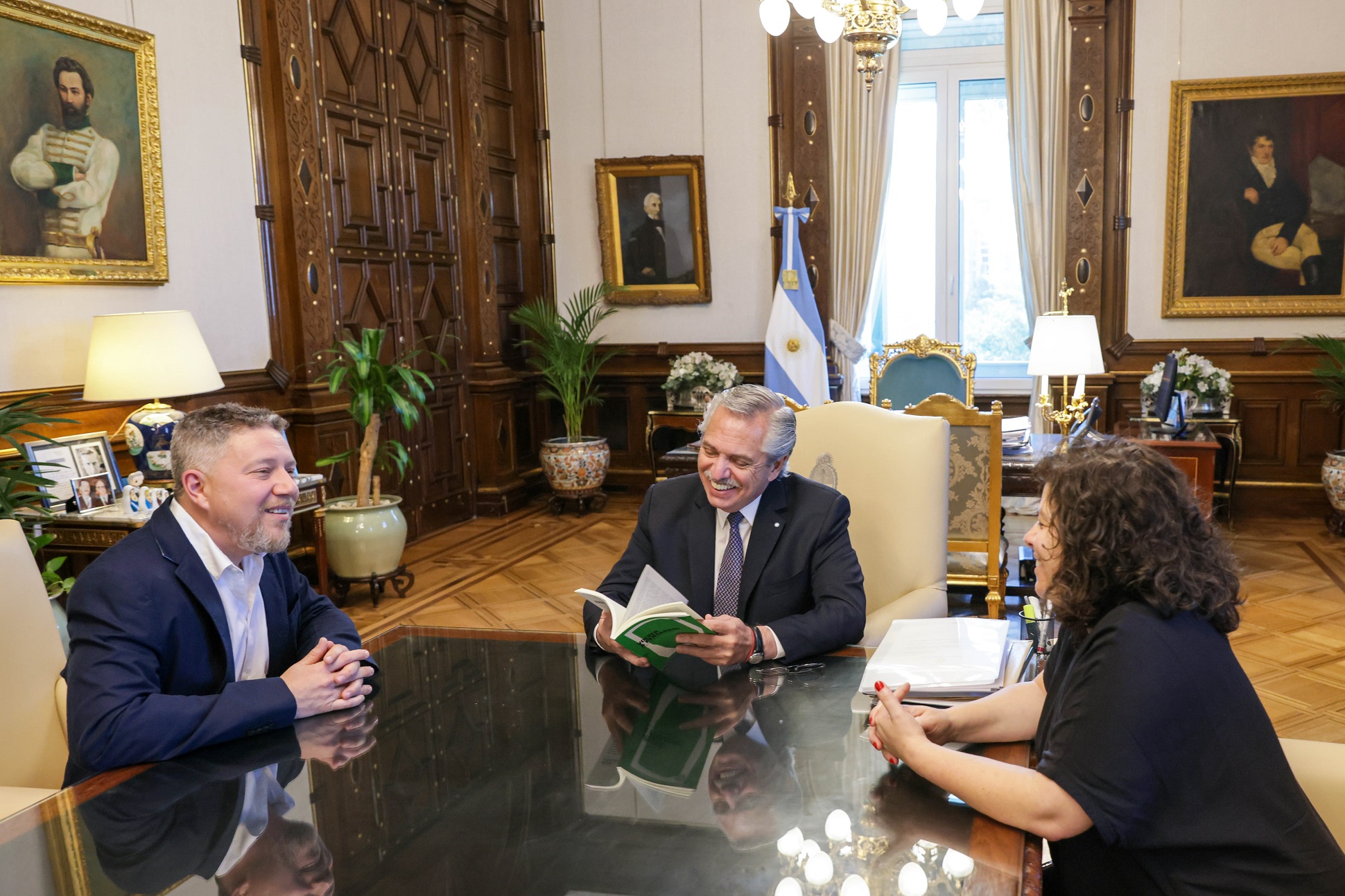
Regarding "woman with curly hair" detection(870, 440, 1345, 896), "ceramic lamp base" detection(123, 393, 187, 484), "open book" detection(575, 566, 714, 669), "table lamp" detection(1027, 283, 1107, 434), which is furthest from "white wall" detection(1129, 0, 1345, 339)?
"woman with curly hair" detection(870, 440, 1345, 896)

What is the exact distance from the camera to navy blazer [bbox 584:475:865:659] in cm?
240

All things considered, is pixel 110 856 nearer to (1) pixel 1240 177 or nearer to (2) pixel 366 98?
(2) pixel 366 98

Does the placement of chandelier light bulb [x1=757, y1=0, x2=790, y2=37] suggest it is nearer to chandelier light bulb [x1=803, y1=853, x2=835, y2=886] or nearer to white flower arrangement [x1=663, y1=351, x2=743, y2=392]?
white flower arrangement [x1=663, y1=351, x2=743, y2=392]

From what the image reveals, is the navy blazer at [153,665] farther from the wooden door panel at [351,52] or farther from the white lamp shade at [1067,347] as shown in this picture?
the wooden door panel at [351,52]

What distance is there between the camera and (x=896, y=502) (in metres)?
2.86

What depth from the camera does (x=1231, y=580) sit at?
55.6 inches

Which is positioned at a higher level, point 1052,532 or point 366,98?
point 366,98

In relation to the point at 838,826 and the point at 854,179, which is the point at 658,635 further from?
the point at 854,179

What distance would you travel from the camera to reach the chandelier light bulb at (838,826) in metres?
1.34

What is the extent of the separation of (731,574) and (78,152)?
3382 millimetres

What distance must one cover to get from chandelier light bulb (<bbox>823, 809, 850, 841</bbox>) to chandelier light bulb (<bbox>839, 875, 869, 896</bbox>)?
0.09m

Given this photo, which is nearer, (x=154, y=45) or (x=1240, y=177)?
(x=154, y=45)

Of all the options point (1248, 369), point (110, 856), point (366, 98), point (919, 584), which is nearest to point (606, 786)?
point (110, 856)

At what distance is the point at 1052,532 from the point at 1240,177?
6.29m
